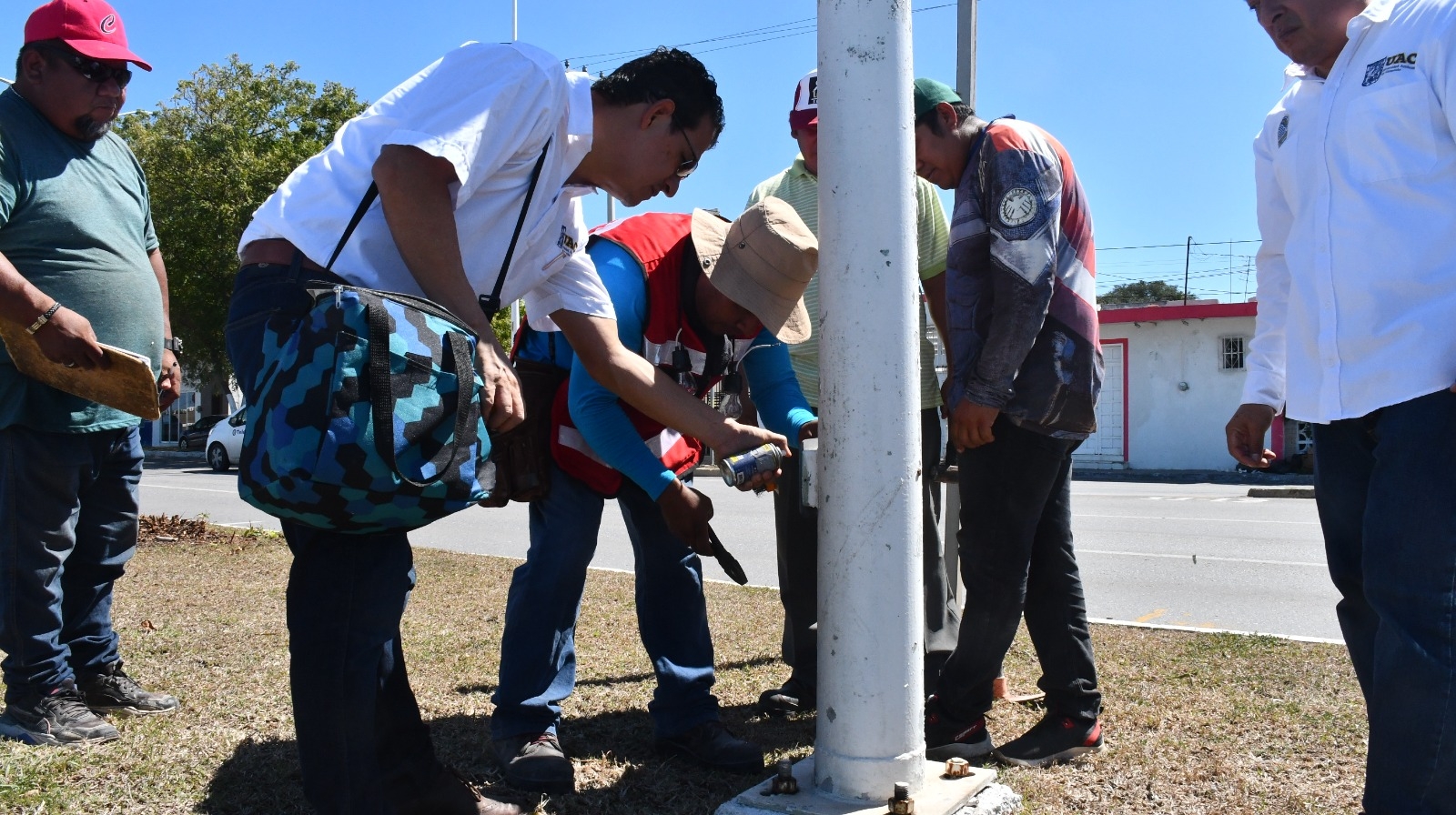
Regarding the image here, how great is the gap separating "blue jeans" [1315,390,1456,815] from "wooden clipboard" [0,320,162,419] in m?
3.00

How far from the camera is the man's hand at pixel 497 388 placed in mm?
2109

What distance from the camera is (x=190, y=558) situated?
24.6 ft

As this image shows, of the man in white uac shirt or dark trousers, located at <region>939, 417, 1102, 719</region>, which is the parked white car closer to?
dark trousers, located at <region>939, 417, 1102, 719</region>

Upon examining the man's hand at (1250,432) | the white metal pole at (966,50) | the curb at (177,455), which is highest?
the white metal pole at (966,50)

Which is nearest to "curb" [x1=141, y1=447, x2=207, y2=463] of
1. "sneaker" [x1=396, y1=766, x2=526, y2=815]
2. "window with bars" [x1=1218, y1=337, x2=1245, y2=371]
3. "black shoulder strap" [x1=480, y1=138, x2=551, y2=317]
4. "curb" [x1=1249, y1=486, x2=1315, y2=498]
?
"window with bars" [x1=1218, y1=337, x2=1245, y2=371]

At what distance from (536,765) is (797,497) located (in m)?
1.30

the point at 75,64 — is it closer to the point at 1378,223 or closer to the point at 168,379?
the point at 168,379

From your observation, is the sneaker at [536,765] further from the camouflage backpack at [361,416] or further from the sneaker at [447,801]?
the camouflage backpack at [361,416]

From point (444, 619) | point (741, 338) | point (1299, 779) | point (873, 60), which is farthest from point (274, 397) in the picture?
point (444, 619)

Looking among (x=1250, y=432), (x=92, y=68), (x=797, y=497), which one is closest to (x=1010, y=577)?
(x=1250, y=432)

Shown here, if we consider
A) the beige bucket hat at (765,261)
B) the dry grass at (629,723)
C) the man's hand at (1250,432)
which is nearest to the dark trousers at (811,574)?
the dry grass at (629,723)

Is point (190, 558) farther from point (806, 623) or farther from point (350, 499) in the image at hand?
point (350, 499)

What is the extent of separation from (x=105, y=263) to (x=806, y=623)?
2.49 m

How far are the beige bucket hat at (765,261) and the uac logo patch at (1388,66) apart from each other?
1339 millimetres
